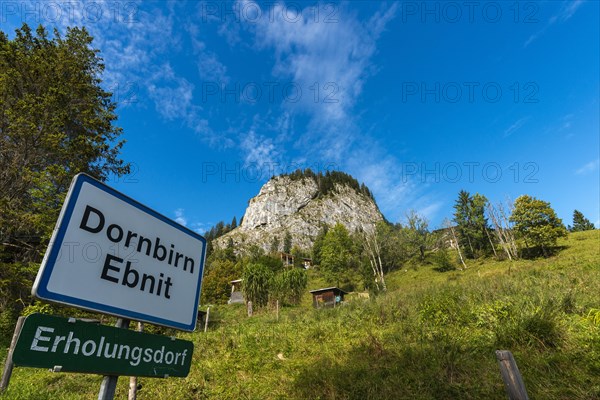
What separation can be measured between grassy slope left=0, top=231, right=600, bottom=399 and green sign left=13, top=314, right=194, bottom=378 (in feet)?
17.1

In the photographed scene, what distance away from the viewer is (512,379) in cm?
335

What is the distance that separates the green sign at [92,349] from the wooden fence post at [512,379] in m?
3.64

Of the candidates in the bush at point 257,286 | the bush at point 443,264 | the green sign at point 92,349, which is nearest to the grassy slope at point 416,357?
the green sign at point 92,349

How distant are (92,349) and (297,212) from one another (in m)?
142

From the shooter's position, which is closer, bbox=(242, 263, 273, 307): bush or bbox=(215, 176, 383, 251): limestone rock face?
bbox=(242, 263, 273, 307): bush

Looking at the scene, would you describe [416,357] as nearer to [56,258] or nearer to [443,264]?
[56,258]

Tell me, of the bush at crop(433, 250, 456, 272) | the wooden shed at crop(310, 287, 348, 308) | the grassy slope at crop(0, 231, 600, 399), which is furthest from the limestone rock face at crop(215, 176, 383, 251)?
the grassy slope at crop(0, 231, 600, 399)

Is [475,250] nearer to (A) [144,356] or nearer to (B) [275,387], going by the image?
(B) [275,387]

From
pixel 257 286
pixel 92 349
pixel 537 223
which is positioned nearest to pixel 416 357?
pixel 92 349

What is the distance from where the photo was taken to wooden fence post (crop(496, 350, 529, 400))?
3.30 meters

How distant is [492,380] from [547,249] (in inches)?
1756

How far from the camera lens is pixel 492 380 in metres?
5.50

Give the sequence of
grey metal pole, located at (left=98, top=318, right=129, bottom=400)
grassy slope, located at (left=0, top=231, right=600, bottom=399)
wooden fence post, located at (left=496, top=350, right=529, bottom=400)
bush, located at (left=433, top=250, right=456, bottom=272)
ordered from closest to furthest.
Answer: grey metal pole, located at (left=98, top=318, right=129, bottom=400)
wooden fence post, located at (left=496, top=350, right=529, bottom=400)
grassy slope, located at (left=0, top=231, right=600, bottom=399)
bush, located at (left=433, top=250, right=456, bottom=272)

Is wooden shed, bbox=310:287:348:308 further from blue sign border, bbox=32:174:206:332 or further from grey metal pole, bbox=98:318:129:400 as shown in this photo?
grey metal pole, bbox=98:318:129:400
